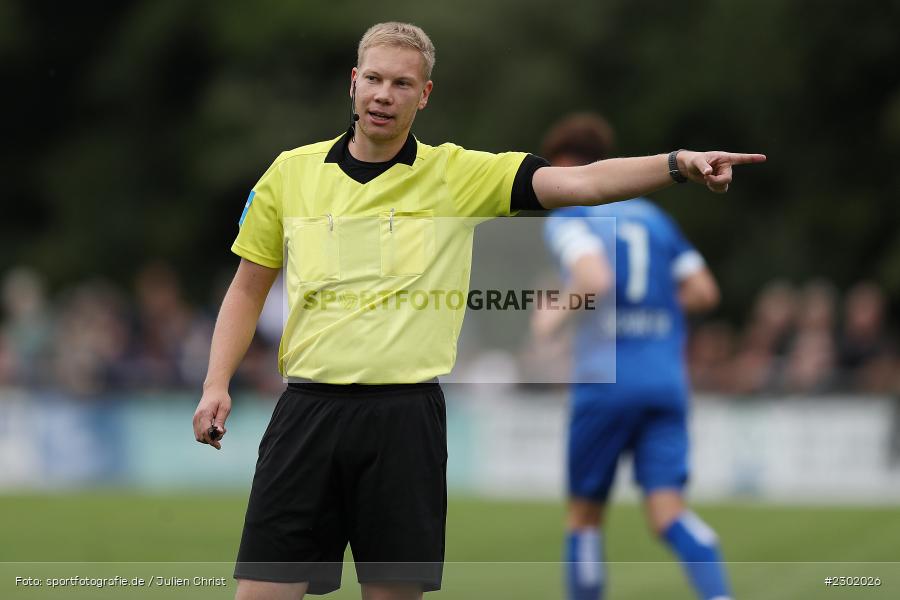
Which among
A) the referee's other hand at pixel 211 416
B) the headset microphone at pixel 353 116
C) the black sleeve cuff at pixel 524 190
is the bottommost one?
the referee's other hand at pixel 211 416

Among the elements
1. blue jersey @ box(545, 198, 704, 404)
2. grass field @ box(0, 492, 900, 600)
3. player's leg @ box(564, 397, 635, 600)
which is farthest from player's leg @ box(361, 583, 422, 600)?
grass field @ box(0, 492, 900, 600)

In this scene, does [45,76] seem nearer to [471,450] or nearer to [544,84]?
[544,84]

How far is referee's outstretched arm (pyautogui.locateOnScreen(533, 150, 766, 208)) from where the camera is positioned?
4.38m

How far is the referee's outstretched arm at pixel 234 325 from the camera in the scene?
188 inches

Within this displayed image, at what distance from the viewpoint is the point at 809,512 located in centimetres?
1248

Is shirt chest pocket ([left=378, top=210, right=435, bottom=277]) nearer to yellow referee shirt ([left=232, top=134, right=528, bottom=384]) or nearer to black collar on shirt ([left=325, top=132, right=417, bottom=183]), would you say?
yellow referee shirt ([left=232, top=134, right=528, bottom=384])

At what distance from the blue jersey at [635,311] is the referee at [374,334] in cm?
225

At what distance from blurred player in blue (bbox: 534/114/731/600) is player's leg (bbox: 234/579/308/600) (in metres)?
2.34

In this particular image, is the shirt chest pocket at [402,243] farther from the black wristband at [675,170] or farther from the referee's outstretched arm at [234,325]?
the black wristband at [675,170]

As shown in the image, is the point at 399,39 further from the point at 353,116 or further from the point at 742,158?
the point at 742,158

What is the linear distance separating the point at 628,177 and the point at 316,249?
3.13ft

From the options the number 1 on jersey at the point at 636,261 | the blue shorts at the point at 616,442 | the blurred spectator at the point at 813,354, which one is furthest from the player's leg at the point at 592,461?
the blurred spectator at the point at 813,354

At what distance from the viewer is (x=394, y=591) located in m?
4.64

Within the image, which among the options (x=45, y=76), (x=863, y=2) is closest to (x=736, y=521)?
(x=863, y=2)
